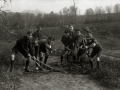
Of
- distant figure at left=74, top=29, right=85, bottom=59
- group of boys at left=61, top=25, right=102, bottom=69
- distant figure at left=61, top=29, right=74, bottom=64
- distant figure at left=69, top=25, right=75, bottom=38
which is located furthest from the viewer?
distant figure at left=69, top=25, right=75, bottom=38

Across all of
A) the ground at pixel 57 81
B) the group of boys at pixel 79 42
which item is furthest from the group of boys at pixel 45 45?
the ground at pixel 57 81

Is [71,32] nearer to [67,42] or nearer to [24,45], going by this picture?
[67,42]

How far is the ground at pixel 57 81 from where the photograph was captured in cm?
654

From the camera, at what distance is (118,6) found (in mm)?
94812

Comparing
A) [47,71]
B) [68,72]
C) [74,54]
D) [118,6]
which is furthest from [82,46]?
[118,6]

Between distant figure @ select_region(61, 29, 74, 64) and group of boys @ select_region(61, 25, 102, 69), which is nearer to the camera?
group of boys @ select_region(61, 25, 102, 69)

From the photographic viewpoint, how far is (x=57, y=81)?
727 cm

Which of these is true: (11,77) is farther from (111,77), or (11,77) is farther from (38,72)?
(111,77)

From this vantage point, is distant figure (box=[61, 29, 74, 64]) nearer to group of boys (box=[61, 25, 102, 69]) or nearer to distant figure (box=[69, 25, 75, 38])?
group of boys (box=[61, 25, 102, 69])

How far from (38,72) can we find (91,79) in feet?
8.25

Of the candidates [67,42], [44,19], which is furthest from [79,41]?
[44,19]

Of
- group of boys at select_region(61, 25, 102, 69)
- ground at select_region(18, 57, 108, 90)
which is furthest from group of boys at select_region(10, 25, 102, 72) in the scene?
ground at select_region(18, 57, 108, 90)

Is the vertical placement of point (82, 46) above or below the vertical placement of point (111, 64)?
above

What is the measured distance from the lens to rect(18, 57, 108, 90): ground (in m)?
6.54
